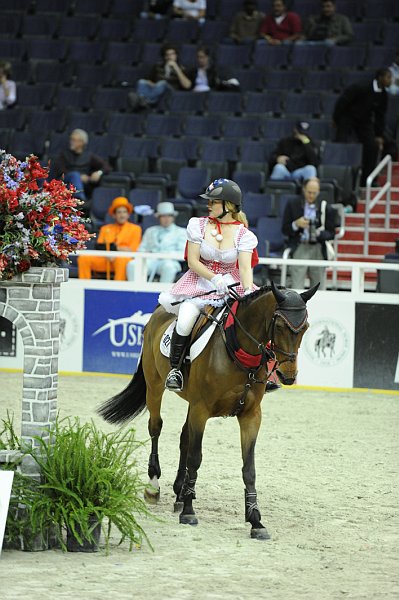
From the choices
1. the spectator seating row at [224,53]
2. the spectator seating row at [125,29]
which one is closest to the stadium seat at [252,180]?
the spectator seating row at [224,53]

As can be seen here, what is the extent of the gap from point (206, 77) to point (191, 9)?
8.08 feet

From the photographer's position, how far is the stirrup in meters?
8.26

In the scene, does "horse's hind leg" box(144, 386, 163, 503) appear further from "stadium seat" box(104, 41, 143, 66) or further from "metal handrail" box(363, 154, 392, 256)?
"stadium seat" box(104, 41, 143, 66)

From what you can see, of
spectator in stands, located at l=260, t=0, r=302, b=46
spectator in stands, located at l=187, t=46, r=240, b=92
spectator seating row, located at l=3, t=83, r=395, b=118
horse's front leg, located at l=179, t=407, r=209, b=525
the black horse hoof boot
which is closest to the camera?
horse's front leg, located at l=179, t=407, r=209, b=525

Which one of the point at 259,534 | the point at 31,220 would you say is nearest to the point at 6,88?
the point at 31,220

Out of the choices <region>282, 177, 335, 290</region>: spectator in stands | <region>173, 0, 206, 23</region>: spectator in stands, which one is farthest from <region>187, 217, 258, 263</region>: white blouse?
<region>173, 0, 206, 23</region>: spectator in stands

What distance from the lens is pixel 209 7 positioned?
23250 millimetres

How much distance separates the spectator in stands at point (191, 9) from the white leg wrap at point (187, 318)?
15.2 meters

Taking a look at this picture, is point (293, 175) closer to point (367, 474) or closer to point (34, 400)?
point (367, 474)

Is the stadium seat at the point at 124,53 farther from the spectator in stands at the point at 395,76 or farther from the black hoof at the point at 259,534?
the black hoof at the point at 259,534

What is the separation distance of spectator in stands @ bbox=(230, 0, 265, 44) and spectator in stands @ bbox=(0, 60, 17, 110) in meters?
4.07

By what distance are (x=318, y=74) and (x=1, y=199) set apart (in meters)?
13.8

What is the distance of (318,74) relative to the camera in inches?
795

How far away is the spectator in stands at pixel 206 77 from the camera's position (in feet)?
67.9
